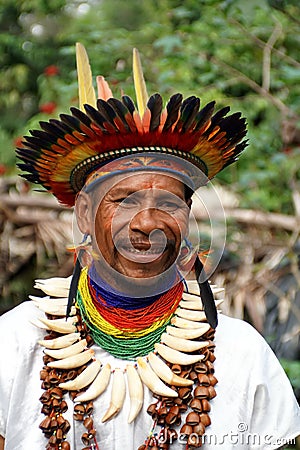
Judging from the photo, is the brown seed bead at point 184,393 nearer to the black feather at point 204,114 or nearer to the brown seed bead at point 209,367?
the brown seed bead at point 209,367

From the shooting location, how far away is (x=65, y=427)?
7.00 ft

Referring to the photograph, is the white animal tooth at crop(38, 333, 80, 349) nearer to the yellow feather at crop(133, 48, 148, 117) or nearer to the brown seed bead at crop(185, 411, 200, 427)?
the brown seed bead at crop(185, 411, 200, 427)

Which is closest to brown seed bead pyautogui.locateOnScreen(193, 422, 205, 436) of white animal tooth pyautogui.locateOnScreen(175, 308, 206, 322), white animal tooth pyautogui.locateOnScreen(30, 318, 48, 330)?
white animal tooth pyautogui.locateOnScreen(175, 308, 206, 322)

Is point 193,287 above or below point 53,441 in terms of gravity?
above

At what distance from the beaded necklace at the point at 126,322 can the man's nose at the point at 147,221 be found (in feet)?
0.92

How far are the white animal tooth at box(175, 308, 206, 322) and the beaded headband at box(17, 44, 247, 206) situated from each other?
43 cm

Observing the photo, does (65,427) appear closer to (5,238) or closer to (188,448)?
(188,448)

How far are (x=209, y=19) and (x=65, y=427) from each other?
3.68 m


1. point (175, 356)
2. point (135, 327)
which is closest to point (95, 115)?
point (135, 327)

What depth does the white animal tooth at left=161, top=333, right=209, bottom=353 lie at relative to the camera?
2.19 m

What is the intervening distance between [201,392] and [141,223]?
0.54m

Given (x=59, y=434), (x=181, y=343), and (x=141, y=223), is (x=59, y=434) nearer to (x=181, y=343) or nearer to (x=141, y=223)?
(x=181, y=343)

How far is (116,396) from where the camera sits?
2.13 m

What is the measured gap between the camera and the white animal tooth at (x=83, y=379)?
2.15m
